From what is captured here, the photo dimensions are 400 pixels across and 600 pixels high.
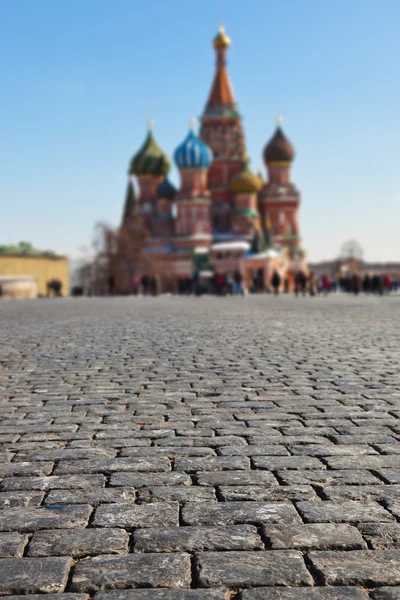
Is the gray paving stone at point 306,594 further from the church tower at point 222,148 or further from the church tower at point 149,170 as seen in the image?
the church tower at point 149,170

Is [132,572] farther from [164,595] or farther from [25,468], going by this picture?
[25,468]

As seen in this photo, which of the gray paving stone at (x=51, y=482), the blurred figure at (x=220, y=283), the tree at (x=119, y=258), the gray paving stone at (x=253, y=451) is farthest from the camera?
the tree at (x=119, y=258)

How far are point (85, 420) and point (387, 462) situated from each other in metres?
2.06

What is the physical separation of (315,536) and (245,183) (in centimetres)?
7565

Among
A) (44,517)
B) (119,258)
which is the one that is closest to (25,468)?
(44,517)

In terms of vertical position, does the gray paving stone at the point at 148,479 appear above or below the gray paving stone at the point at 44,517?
above

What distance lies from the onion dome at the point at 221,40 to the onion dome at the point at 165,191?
1567 centimetres

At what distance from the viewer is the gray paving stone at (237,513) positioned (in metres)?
3.12

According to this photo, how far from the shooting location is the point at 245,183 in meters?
77.6

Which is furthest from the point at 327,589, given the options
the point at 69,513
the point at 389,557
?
the point at 69,513

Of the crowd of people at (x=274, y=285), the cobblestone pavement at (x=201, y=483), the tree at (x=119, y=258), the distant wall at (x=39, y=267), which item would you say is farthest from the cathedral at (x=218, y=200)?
the cobblestone pavement at (x=201, y=483)

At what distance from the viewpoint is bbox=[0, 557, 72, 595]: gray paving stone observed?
2490mm

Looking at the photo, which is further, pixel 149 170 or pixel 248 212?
pixel 149 170

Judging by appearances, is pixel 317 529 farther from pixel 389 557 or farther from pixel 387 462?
pixel 387 462
